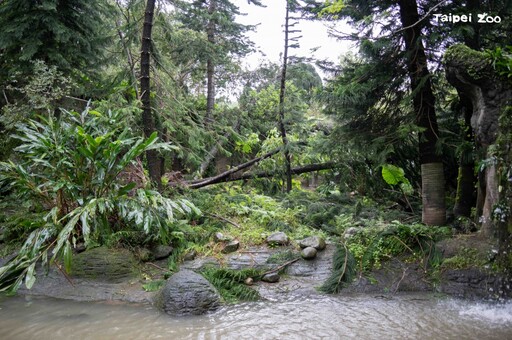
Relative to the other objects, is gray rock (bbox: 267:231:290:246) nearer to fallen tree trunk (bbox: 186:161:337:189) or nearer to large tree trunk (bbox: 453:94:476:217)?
large tree trunk (bbox: 453:94:476:217)

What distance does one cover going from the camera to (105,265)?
5289mm

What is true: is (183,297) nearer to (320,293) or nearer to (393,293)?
(320,293)

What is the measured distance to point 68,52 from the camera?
8188 mm

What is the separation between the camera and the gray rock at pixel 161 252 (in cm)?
569

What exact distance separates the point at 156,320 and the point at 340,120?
16.4 feet

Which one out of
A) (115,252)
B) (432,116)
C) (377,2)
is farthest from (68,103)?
(432,116)

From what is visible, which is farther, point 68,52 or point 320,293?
point 68,52

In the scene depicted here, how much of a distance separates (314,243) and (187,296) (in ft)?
7.41

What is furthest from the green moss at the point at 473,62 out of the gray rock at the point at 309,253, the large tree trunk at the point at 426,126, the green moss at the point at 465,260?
the gray rock at the point at 309,253

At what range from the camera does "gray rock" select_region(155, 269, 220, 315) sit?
4.12 m

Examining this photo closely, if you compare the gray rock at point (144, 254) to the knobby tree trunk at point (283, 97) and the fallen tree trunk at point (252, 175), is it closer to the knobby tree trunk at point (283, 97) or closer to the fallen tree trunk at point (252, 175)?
the fallen tree trunk at point (252, 175)

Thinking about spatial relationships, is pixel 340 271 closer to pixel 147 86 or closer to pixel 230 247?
pixel 230 247

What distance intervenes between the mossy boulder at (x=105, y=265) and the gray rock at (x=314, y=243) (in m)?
2.68

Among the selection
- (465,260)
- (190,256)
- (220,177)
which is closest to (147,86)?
(190,256)
